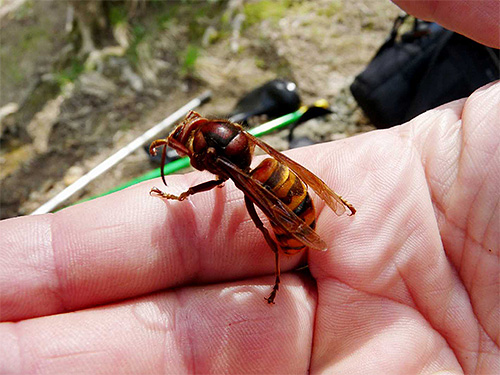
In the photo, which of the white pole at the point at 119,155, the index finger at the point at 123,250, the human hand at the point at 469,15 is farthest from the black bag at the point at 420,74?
the index finger at the point at 123,250

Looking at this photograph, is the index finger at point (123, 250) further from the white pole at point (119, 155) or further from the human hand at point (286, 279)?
the white pole at point (119, 155)

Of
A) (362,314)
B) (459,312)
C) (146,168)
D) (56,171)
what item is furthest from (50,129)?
(459,312)

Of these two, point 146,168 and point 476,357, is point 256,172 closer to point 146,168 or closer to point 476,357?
point 476,357

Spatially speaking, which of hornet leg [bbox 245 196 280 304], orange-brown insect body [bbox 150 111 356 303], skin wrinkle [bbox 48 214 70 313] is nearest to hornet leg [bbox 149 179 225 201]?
orange-brown insect body [bbox 150 111 356 303]

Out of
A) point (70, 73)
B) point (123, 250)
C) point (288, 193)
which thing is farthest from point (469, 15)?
point (70, 73)

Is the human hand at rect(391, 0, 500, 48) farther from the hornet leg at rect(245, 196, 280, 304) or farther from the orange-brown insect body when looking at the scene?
the hornet leg at rect(245, 196, 280, 304)

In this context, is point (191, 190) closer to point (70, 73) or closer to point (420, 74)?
point (420, 74)

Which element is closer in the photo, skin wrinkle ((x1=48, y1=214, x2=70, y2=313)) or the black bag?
skin wrinkle ((x1=48, y1=214, x2=70, y2=313))
